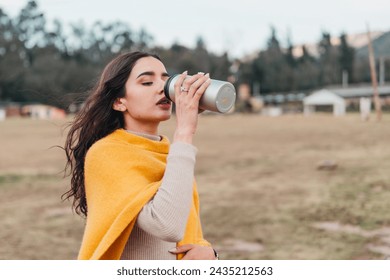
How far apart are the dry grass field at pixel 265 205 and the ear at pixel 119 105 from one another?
913 millimetres

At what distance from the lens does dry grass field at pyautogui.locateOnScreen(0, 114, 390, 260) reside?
183 inches

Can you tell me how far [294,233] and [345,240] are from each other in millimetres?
533

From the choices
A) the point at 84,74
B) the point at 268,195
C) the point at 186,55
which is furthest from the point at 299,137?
the point at 84,74

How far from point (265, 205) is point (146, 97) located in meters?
5.08

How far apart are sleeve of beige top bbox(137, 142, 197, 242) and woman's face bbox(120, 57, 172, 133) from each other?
0.18 metres

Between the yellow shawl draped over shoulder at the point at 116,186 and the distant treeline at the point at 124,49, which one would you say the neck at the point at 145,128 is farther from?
the distant treeline at the point at 124,49

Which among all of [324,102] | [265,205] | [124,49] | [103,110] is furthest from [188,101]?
[324,102]

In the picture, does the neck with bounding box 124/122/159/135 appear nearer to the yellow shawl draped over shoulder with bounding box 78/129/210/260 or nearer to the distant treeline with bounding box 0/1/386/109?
the yellow shawl draped over shoulder with bounding box 78/129/210/260

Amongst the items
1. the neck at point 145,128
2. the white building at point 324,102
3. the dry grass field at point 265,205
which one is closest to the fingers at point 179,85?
the neck at point 145,128

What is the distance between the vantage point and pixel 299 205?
20.3ft

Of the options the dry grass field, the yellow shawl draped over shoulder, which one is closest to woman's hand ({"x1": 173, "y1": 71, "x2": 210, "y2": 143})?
the yellow shawl draped over shoulder

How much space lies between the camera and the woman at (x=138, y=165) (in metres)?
1.22
